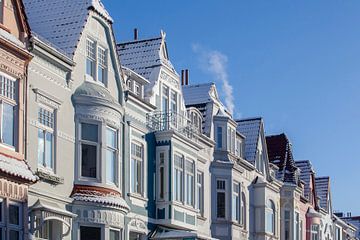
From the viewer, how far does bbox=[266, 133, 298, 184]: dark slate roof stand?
183 feet

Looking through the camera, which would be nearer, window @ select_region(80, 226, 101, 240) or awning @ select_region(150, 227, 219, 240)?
window @ select_region(80, 226, 101, 240)

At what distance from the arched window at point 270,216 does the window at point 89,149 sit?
2070cm

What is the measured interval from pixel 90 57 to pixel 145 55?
302 inches

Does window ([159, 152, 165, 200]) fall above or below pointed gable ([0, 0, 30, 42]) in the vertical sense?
below

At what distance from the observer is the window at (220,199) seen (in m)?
43.3

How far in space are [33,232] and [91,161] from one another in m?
4.82

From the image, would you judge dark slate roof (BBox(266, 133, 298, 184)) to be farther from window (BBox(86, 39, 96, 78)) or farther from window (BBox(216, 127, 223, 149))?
window (BBox(86, 39, 96, 78))

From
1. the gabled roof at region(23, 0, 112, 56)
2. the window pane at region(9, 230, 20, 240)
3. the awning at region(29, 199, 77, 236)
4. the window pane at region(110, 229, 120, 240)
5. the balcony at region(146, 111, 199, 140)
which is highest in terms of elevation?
the gabled roof at region(23, 0, 112, 56)

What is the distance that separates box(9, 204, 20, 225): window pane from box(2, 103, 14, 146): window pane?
1869mm

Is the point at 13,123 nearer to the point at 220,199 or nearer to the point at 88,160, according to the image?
the point at 88,160

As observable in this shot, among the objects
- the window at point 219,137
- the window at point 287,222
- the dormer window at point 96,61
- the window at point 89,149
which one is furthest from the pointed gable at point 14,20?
the window at point 287,222

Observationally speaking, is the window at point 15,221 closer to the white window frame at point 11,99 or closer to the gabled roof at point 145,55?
the white window frame at point 11,99

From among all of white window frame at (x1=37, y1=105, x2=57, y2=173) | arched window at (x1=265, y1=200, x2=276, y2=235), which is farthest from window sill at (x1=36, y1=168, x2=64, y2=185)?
arched window at (x1=265, y1=200, x2=276, y2=235)

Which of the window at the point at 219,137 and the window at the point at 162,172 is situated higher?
the window at the point at 219,137
